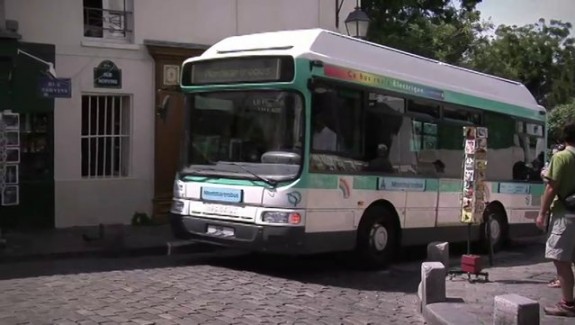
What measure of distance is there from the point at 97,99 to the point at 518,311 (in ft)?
33.5

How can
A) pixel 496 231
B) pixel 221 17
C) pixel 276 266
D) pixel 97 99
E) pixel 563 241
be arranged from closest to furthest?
pixel 563 241, pixel 276 266, pixel 496 231, pixel 97 99, pixel 221 17

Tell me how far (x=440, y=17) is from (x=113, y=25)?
52.5ft

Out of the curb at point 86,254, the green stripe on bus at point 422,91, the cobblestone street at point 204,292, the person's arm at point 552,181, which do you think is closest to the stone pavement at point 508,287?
the cobblestone street at point 204,292

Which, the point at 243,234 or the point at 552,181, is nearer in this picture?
the point at 552,181

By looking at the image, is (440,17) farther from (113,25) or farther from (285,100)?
(285,100)

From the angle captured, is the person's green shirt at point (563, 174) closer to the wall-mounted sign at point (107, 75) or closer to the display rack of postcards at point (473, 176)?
the display rack of postcards at point (473, 176)

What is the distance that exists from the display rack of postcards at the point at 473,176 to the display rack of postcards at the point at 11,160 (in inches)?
288

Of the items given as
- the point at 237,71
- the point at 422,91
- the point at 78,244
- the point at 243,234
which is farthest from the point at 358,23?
the point at 78,244

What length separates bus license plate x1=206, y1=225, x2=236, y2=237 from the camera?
9.34m

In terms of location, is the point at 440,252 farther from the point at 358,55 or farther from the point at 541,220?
the point at 358,55

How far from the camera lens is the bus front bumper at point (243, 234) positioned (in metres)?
8.88

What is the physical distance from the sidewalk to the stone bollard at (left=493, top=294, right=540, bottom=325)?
6.90 metres

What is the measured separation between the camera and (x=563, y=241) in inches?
265

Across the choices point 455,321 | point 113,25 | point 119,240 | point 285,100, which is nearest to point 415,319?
point 455,321
